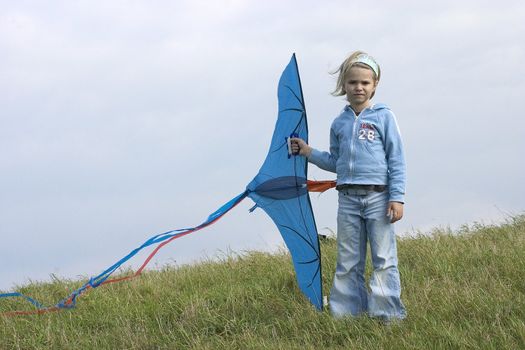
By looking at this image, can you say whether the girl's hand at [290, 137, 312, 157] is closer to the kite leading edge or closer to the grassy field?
the kite leading edge

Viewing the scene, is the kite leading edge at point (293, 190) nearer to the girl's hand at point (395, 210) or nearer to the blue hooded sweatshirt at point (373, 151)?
the blue hooded sweatshirt at point (373, 151)

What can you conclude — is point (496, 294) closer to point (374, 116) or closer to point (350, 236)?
point (350, 236)

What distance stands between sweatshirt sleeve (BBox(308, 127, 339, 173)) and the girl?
0.22 ft

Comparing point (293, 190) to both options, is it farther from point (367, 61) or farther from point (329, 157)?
point (367, 61)

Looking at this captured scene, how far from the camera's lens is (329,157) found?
5.34 m

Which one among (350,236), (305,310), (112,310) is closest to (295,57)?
(350,236)

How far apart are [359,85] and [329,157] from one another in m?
0.61

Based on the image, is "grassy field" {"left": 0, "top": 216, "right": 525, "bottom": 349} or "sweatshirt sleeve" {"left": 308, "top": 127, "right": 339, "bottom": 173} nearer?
"grassy field" {"left": 0, "top": 216, "right": 525, "bottom": 349}

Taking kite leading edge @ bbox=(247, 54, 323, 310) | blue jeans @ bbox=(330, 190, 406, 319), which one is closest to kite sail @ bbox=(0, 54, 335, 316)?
kite leading edge @ bbox=(247, 54, 323, 310)

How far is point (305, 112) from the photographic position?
536cm

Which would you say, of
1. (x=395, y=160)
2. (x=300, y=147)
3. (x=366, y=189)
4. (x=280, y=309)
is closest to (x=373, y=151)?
(x=395, y=160)

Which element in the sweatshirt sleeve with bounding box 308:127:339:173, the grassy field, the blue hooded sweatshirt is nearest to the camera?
the grassy field

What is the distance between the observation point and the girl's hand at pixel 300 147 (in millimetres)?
5355

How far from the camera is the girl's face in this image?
16.5 ft
